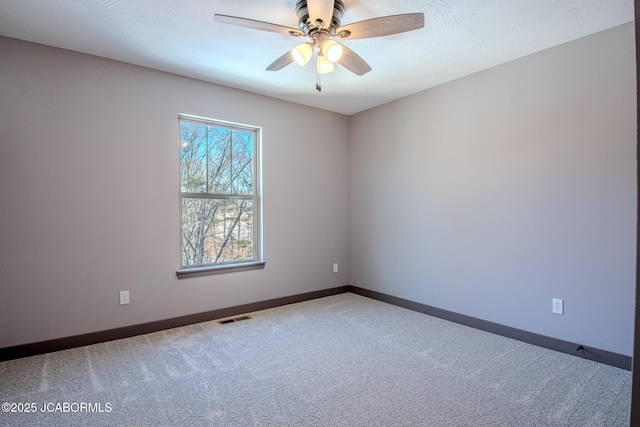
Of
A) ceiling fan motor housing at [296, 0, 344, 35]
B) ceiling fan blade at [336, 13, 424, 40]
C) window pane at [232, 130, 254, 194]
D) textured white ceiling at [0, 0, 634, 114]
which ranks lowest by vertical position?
window pane at [232, 130, 254, 194]

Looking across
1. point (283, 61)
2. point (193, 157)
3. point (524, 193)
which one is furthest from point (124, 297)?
point (524, 193)

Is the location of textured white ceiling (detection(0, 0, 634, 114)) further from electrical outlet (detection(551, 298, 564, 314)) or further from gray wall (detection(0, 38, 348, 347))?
electrical outlet (detection(551, 298, 564, 314))

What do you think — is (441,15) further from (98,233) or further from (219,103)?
(98,233)

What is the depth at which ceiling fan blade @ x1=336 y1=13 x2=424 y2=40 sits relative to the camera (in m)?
1.95

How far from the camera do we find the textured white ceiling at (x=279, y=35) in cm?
227

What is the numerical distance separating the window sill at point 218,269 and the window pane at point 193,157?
84 cm

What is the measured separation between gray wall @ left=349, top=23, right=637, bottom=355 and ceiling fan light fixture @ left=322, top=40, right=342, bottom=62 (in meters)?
1.85

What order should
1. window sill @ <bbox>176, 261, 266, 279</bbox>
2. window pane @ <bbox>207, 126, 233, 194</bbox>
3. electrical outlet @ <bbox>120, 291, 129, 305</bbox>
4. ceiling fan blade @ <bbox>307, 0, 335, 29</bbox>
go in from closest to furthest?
ceiling fan blade @ <bbox>307, 0, 335, 29</bbox>, electrical outlet @ <bbox>120, 291, 129, 305</bbox>, window sill @ <bbox>176, 261, 266, 279</bbox>, window pane @ <bbox>207, 126, 233, 194</bbox>

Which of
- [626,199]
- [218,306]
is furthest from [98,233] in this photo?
[626,199]

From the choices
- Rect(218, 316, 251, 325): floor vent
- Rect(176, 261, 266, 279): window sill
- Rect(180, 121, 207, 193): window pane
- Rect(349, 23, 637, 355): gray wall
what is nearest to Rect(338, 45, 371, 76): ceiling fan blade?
Rect(349, 23, 637, 355): gray wall

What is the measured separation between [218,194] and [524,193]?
3078 mm

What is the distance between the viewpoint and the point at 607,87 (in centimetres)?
256

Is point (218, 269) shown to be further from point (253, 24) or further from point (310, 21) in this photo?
point (310, 21)

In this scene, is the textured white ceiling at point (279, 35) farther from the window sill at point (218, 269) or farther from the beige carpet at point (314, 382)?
the beige carpet at point (314, 382)
